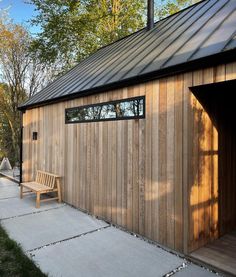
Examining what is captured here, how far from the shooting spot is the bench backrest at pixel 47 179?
252 inches

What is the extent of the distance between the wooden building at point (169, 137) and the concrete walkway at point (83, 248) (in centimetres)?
29

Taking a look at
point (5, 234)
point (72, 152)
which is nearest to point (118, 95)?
point (72, 152)

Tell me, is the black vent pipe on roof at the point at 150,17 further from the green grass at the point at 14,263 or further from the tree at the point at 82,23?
the tree at the point at 82,23

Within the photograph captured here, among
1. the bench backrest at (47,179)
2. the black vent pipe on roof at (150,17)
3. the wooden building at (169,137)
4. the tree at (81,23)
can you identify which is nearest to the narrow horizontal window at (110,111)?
the wooden building at (169,137)

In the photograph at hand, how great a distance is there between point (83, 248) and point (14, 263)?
3.19 ft

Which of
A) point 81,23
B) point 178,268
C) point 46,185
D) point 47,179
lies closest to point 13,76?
point 81,23

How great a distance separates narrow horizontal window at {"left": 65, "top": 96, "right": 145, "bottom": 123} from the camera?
4315 mm

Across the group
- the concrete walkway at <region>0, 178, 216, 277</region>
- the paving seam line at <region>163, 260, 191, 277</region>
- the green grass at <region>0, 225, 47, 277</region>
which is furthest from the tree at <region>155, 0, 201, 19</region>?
the green grass at <region>0, 225, 47, 277</region>

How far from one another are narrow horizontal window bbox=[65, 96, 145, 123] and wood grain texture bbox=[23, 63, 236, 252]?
10 cm

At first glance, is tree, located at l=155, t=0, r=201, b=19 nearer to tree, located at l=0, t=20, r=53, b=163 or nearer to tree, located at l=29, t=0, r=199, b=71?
tree, located at l=29, t=0, r=199, b=71

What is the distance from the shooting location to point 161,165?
12.8 ft

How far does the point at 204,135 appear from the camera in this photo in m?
3.68

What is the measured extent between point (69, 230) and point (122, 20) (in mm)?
13610

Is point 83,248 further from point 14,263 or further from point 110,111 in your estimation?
point 110,111
